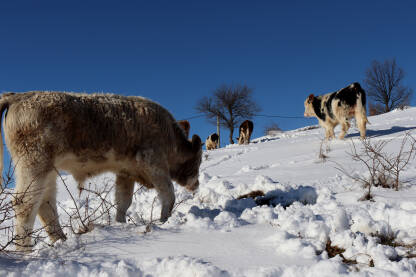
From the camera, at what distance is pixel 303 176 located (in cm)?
677

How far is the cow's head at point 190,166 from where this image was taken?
5547 mm

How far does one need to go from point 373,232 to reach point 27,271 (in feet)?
9.29

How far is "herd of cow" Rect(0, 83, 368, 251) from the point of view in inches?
136

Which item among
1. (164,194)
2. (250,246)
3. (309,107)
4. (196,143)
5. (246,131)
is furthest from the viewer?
(246,131)

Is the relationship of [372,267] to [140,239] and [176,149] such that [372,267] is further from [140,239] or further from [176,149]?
[176,149]

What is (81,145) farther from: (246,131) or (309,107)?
(246,131)

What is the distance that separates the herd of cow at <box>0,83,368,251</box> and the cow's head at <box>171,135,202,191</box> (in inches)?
4.9

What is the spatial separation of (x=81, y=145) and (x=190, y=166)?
7.13 ft

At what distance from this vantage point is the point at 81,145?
3.81 meters

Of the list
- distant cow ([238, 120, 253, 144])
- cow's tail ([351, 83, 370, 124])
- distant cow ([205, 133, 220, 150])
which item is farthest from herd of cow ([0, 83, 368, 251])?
distant cow ([205, 133, 220, 150])

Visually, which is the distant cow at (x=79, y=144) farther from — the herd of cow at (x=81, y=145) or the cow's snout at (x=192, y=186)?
the cow's snout at (x=192, y=186)

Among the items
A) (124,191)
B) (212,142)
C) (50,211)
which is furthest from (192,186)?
(212,142)

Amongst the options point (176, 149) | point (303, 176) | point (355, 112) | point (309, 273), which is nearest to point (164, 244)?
point (309, 273)

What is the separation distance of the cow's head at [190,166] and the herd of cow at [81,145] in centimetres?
13
